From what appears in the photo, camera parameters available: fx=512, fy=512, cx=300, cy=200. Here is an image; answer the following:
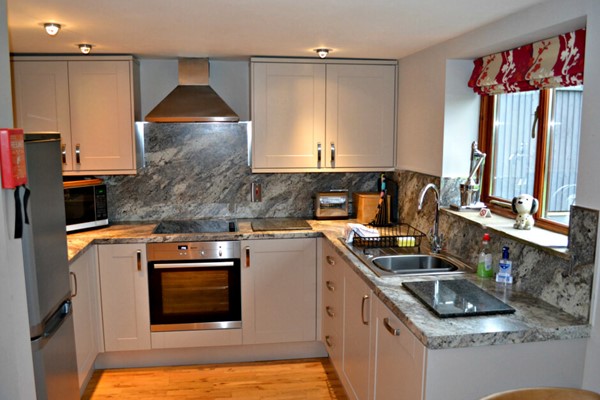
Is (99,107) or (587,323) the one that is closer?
(587,323)

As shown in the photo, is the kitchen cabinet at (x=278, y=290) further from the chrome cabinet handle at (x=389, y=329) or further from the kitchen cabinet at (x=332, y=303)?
the chrome cabinet handle at (x=389, y=329)

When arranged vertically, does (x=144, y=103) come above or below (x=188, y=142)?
above

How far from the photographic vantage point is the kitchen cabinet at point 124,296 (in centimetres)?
349

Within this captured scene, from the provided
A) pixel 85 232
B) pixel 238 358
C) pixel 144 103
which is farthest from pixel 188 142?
pixel 238 358

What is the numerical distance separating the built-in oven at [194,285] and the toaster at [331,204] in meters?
0.78

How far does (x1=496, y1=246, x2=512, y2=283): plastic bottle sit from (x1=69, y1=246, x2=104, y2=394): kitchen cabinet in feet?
7.77

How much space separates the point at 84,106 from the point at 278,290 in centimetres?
190

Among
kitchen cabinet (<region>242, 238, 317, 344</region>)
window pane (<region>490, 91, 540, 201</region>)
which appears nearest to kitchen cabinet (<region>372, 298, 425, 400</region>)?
window pane (<region>490, 91, 540, 201</region>)

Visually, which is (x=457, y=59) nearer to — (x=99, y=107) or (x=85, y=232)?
(x=99, y=107)

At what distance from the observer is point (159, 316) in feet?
11.8

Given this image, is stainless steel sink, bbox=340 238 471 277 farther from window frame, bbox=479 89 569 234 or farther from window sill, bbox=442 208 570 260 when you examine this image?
window frame, bbox=479 89 569 234

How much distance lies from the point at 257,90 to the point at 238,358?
1.97m

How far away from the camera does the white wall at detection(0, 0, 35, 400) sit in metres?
1.78

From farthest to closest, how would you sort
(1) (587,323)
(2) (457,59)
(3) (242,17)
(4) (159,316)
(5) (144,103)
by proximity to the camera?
1. (5) (144,103)
2. (4) (159,316)
3. (2) (457,59)
4. (3) (242,17)
5. (1) (587,323)
